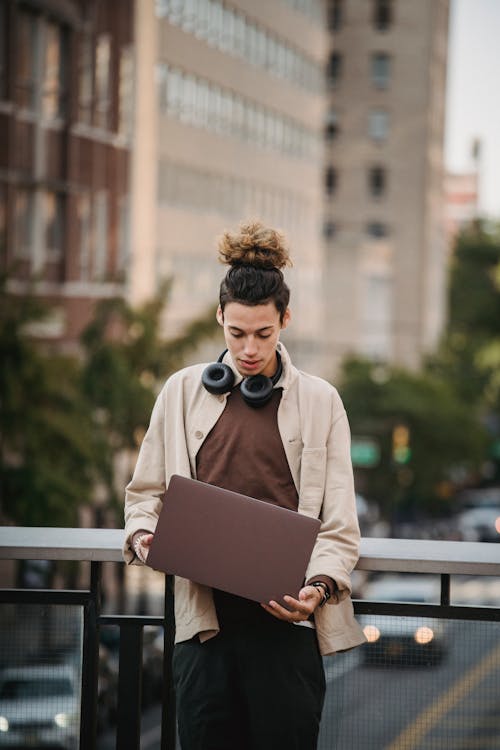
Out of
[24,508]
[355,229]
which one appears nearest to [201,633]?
[24,508]

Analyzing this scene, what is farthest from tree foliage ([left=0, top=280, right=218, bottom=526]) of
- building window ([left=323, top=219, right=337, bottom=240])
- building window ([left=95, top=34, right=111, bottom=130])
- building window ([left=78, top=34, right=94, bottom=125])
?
building window ([left=323, top=219, right=337, bottom=240])

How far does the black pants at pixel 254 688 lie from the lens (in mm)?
4352

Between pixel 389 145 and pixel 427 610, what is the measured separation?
93.2 m

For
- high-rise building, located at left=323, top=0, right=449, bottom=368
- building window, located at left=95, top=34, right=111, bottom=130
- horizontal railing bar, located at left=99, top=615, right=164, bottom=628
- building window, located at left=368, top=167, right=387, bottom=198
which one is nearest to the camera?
horizontal railing bar, located at left=99, top=615, right=164, bottom=628

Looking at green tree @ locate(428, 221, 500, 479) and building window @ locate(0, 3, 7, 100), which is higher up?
building window @ locate(0, 3, 7, 100)

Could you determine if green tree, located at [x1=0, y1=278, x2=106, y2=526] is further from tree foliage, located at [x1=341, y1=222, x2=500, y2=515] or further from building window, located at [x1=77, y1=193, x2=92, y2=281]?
tree foliage, located at [x1=341, y1=222, x2=500, y2=515]

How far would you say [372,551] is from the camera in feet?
15.7

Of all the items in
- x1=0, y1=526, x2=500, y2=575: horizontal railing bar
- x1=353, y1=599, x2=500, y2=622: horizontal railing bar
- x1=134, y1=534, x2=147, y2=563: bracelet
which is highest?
x1=134, y1=534, x2=147, y2=563: bracelet

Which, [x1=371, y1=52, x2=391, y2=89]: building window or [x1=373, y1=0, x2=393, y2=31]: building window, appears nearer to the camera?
[x1=373, y1=0, x2=393, y2=31]: building window

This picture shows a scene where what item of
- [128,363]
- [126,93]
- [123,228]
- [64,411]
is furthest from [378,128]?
[64,411]

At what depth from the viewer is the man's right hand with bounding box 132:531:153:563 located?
4.39 metres

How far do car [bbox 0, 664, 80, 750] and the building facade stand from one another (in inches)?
871

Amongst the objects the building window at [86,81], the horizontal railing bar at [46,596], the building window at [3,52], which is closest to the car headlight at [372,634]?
the horizontal railing bar at [46,596]

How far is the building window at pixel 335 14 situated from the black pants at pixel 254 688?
92660 millimetres
